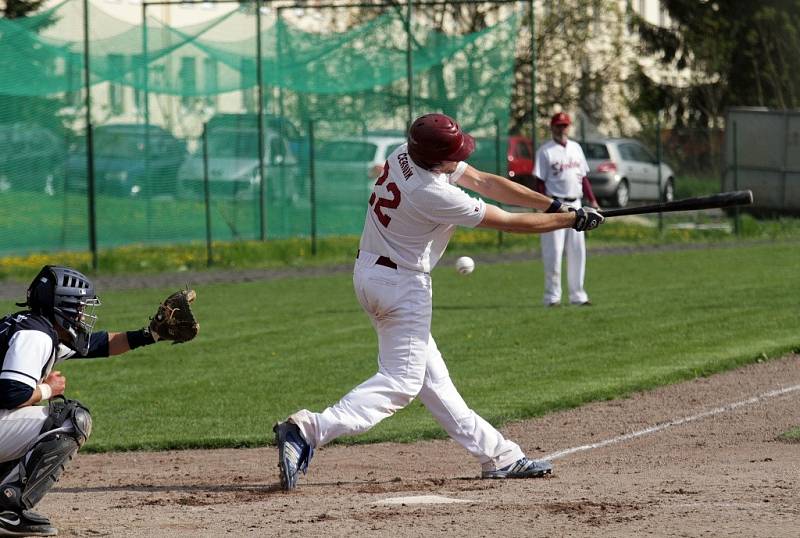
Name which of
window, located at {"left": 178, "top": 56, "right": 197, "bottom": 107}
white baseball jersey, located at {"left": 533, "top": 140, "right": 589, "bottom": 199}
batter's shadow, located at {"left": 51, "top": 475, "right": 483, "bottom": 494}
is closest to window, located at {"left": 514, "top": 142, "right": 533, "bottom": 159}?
window, located at {"left": 178, "top": 56, "right": 197, "bottom": 107}

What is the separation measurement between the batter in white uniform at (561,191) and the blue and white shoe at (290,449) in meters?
8.52

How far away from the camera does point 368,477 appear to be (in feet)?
26.6

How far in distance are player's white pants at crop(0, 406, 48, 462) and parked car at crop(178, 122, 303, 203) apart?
1637 cm

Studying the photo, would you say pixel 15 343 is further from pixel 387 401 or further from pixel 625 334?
pixel 625 334

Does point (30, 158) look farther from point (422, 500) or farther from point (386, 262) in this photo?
point (422, 500)

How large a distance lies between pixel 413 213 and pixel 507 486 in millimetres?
1542

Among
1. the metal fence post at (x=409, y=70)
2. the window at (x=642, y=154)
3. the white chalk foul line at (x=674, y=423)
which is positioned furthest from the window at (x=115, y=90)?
the white chalk foul line at (x=674, y=423)

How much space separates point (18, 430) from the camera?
650 cm

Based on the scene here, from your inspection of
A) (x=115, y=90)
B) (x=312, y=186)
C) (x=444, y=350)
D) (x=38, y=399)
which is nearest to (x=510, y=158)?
(x=312, y=186)

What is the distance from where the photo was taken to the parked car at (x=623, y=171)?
32656 mm

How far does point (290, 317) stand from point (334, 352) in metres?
2.87

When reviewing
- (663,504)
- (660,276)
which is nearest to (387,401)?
(663,504)

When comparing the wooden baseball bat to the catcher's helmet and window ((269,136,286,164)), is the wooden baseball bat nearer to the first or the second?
the catcher's helmet

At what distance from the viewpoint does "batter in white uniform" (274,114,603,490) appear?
7238 millimetres
